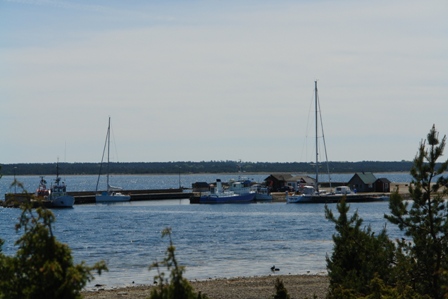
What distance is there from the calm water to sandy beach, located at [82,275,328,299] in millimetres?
2363

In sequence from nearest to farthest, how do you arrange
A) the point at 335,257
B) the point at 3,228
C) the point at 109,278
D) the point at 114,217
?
the point at 335,257 < the point at 109,278 < the point at 3,228 < the point at 114,217

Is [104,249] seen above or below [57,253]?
below

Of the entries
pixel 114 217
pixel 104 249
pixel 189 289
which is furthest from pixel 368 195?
pixel 189 289

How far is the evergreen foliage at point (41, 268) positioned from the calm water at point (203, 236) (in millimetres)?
24530

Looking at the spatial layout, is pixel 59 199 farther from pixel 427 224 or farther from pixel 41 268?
pixel 41 268

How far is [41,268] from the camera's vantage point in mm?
11148

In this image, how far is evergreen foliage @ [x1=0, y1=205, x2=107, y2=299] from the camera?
1123 cm

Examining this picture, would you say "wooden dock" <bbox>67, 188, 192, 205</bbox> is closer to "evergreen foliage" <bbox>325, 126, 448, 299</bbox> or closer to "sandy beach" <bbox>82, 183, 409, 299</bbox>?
"sandy beach" <bbox>82, 183, 409, 299</bbox>

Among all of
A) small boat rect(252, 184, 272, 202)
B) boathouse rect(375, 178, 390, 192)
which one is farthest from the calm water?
boathouse rect(375, 178, 390, 192)

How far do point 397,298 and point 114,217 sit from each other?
70.2m

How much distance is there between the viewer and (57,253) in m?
11.6

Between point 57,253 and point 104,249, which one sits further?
point 104,249

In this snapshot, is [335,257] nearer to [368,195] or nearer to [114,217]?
[114,217]

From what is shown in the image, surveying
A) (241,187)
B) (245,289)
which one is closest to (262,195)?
(241,187)
